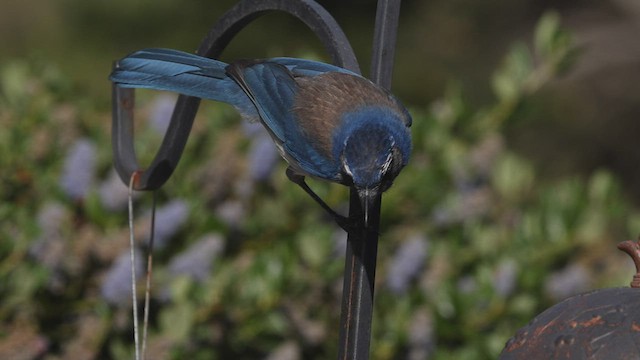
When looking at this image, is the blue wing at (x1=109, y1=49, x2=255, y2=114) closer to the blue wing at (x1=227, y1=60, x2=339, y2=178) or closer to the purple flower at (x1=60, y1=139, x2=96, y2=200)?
the blue wing at (x1=227, y1=60, x2=339, y2=178)

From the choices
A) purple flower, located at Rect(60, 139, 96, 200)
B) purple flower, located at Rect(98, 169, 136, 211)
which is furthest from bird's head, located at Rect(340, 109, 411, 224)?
purple flower, located at Rect(60, 139, 96, 200)

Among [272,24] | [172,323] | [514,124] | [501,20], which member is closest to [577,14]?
[501,20]

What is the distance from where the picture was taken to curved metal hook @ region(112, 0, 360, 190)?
183cm

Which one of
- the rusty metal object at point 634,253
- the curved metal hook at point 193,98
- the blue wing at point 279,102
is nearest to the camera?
the rusty metal object at point 634,253

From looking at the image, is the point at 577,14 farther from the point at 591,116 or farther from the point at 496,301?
the point at 496,301

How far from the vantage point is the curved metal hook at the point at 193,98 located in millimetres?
1834

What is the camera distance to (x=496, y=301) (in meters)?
3.17

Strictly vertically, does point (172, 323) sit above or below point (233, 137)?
below

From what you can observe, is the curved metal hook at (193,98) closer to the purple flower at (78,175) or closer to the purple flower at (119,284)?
the purple flower at (119,284)

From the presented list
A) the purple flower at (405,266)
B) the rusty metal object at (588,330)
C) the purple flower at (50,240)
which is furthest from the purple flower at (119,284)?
the rusty metal object at (588,330)

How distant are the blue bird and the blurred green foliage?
0.94 metres

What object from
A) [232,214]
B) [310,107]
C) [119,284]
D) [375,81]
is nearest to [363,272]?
[375,81]

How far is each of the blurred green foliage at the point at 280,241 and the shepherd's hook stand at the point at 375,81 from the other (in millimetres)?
840

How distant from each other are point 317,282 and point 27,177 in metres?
0.88
